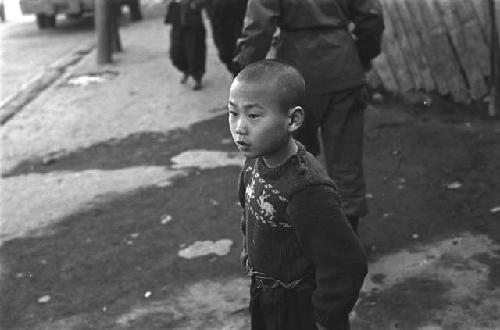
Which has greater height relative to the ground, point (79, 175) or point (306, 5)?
point (306, 5)

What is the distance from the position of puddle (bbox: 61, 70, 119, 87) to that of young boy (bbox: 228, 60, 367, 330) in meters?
8.48

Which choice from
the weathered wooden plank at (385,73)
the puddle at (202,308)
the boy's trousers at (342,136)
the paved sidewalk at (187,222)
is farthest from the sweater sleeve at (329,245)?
the weathered wooden plank at (385,73)

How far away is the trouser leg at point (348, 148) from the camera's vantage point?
4293mm

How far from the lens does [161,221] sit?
17.7 feet

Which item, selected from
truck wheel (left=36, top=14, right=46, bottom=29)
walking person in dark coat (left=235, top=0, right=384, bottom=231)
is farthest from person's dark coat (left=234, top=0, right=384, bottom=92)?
truck wheel (left=36, top=14, right=46, bottom=29)

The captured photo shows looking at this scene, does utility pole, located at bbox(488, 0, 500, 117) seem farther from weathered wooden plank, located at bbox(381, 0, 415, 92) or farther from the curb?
the curb

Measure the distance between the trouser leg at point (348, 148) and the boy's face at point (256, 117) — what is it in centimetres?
207

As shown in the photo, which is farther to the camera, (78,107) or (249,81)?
(78,107)

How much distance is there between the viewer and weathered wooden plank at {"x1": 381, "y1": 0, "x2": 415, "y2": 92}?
25.9 ft

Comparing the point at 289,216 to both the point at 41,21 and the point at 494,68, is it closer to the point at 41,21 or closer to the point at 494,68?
the point at 494,68

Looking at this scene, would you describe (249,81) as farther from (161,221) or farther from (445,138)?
(445,138)

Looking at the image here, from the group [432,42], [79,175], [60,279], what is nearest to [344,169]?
[60,279]

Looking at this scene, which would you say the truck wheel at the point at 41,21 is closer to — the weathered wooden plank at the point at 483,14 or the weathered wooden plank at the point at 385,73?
the weathered wooden plank at the point at 385,73

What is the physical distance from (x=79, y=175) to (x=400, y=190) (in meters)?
2.84
